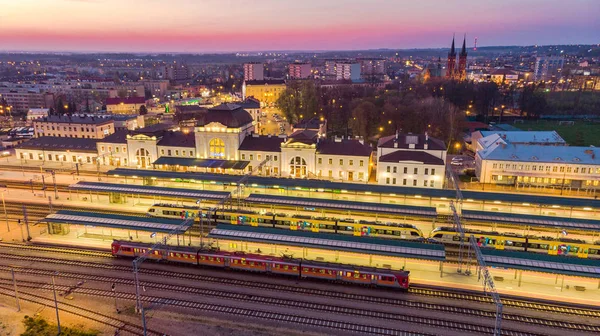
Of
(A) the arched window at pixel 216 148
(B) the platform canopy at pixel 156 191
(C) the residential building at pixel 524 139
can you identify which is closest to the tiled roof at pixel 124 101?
(A) the arched window at pixel 216 148

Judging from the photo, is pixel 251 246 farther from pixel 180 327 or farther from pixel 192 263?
pixel 180 327

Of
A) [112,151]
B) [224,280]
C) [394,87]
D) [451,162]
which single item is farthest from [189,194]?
[394,87]

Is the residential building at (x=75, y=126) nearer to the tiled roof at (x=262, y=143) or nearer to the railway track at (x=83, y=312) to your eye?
the tiled roof at (x=262, y=143)

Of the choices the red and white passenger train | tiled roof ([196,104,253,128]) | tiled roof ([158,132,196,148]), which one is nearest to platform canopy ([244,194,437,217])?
the red and white passenger train

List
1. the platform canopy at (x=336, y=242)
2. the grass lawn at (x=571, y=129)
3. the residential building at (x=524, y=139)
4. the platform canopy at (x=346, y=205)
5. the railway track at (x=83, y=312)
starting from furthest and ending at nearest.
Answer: the grass lawn at (x=571, y=129) → the residential building at (x=524, y=139) → the platform canopy at (x=346, y=205) → the platform canopy at (x=336, y=242) → the railway track at (x=83, y=312)

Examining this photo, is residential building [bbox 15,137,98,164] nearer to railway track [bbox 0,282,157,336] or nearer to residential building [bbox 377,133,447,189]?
railway track [bbox 0,282,157,336]

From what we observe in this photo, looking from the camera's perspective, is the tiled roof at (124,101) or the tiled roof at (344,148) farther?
the tiled roof at (124,101)

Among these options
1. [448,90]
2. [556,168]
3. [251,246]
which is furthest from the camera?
[448,90]

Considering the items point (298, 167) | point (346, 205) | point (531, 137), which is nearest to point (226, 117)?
point (298, 167)
